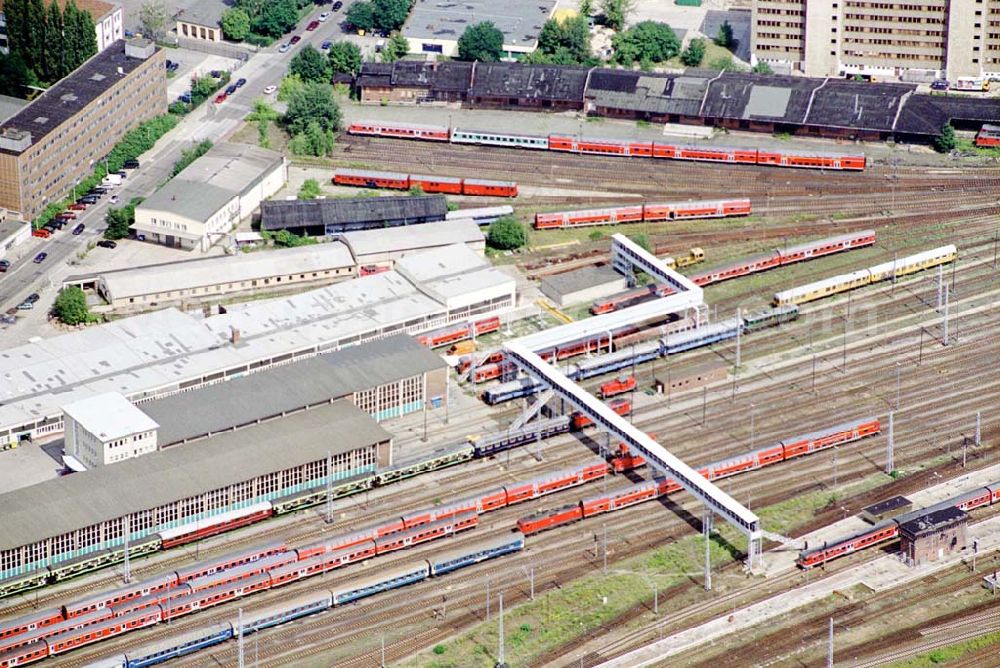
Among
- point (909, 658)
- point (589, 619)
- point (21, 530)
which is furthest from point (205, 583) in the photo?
point (909, 658)

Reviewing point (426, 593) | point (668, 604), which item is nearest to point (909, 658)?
point (668, 604)

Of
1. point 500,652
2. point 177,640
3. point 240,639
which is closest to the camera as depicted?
point 240,639

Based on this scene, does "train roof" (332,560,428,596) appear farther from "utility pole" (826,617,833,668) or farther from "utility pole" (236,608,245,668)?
"utility pole" (826,617,833,668)

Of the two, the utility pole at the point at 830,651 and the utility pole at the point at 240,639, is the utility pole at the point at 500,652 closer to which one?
the utility pole at the point at 240,639

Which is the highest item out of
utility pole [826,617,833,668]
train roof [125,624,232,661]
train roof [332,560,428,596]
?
train roof [332,560,428,596]

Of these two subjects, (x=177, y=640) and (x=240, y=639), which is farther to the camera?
(x=177, y=640)

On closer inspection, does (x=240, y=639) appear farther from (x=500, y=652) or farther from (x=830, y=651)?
(x=830, y=651)

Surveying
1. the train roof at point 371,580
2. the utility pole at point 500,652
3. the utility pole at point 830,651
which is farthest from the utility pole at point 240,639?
the utility pole at point 830,651

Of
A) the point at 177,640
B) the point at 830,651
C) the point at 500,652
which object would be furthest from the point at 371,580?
the point at 830,651

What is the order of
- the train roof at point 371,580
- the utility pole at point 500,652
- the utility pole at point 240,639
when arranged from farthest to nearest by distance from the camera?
1. the train roof at point 371,580
2. the utility pole at point 500,652
3. the utility pole at point 240,639

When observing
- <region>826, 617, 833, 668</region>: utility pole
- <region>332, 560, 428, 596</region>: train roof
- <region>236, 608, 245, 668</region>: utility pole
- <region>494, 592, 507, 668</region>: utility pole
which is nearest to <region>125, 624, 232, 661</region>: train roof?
<region>236, 608, 245, 668</region>: utility pole

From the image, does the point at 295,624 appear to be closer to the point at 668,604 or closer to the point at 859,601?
the point at 668,604
